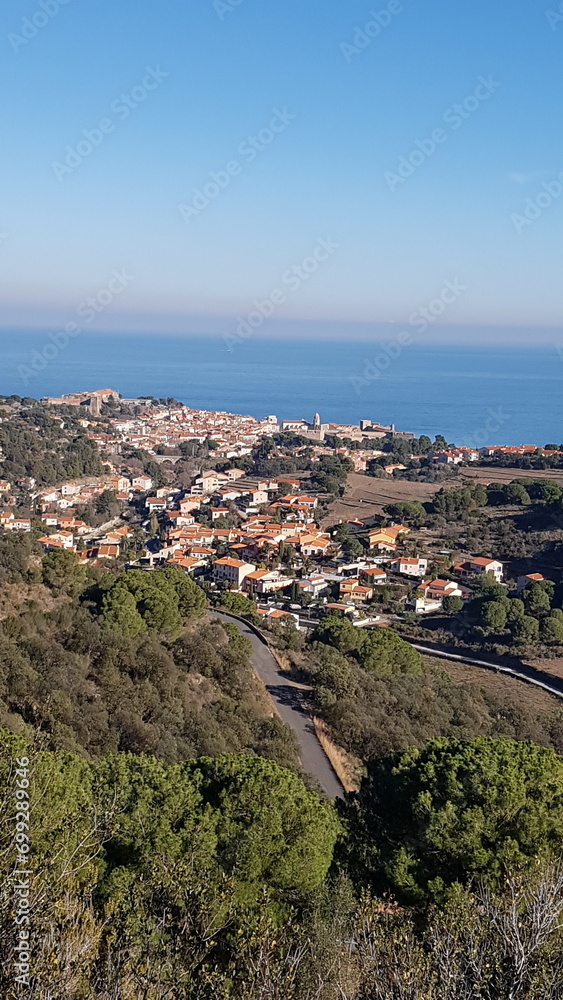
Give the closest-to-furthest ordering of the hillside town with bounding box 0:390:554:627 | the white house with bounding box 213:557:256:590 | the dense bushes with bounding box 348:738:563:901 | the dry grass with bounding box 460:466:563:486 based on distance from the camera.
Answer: the dense bushes with bounding box 348:738:563:901 → the hillside town with bounding box 0:390:554:627 → the white house with bounding box 213:557:256:590 → the dry grass with bounding box 460:466:563:486

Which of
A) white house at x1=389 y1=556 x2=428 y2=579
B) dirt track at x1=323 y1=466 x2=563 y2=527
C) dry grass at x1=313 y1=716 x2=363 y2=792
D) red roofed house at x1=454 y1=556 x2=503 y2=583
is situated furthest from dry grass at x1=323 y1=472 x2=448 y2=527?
dry grass at x1=313 y1=716 x2=363 y2=792

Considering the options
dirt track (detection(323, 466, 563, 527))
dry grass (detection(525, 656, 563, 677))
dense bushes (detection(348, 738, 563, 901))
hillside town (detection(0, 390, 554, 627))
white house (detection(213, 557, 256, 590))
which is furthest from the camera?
dirt track (detection(323, 466, 563, 527))

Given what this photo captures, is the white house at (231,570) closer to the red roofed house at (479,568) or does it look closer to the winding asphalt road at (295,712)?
the red roofed house at (479,568)

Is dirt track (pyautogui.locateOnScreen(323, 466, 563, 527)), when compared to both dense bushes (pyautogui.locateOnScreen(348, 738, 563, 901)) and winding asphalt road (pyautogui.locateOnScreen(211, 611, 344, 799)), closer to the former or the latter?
winding asphalt road (pyautogui.locateOnScreen(211, 611, 344, 799))

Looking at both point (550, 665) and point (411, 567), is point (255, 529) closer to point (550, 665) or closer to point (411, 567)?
point (411, 567)

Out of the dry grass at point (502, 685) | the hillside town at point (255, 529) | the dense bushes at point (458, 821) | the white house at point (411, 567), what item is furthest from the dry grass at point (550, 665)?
the dense bushes at point (458, 821)
